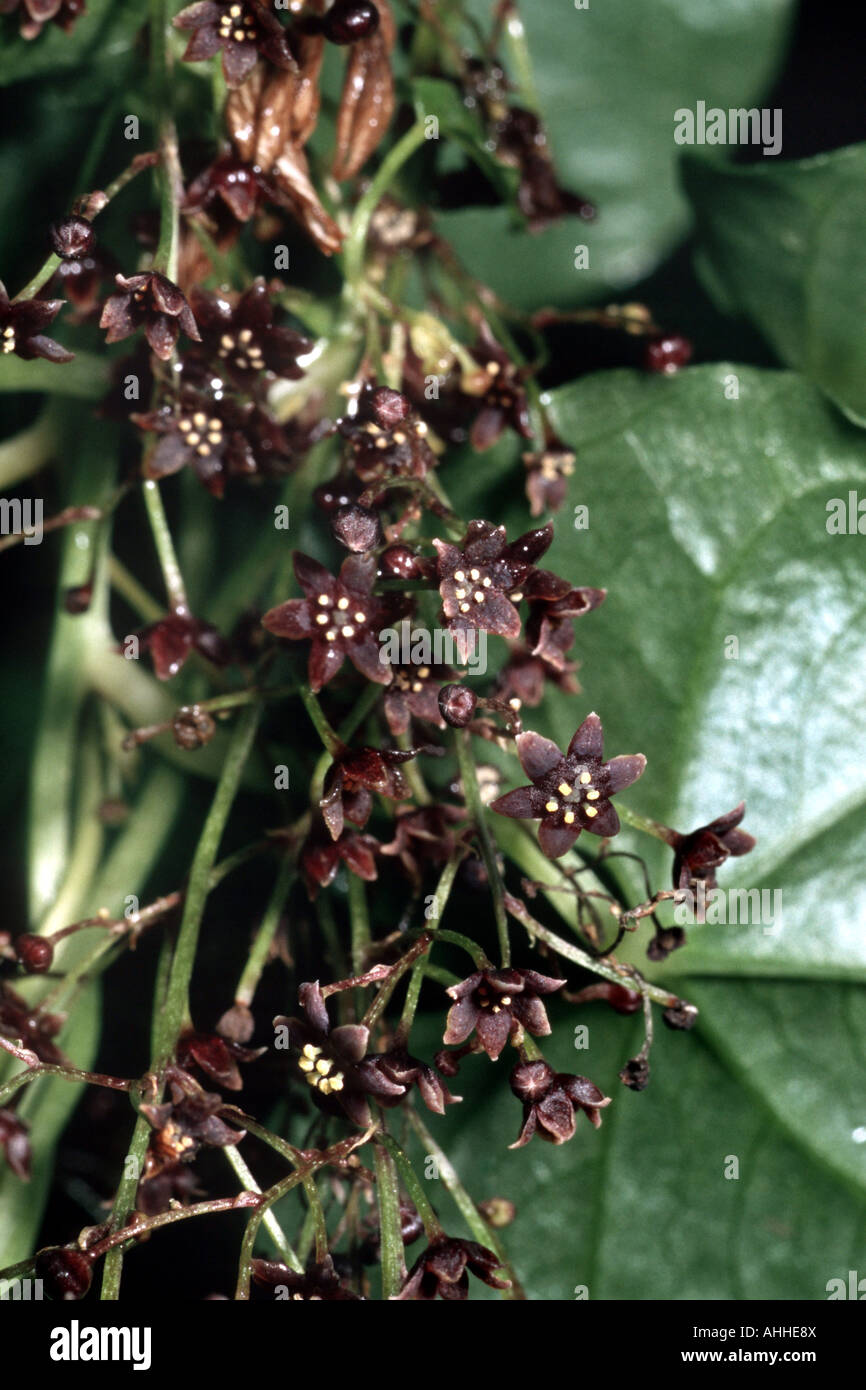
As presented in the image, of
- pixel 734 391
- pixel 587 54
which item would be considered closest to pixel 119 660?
pixel 734 391

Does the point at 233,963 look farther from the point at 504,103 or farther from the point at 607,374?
the point at 504,103

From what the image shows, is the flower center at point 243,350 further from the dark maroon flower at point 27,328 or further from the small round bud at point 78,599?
the small round bud at point 78,599

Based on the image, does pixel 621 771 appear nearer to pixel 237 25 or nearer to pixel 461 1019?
pixel 461 1019

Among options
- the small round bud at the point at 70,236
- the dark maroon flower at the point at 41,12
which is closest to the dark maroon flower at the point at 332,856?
the small round bud at the point at 70,236

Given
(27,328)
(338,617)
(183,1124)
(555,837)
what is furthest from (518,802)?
(27,328)

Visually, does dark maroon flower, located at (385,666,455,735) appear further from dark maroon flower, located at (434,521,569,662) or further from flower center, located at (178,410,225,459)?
flower center, located at (178,410,225,459)

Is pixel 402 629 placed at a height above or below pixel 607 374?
below
